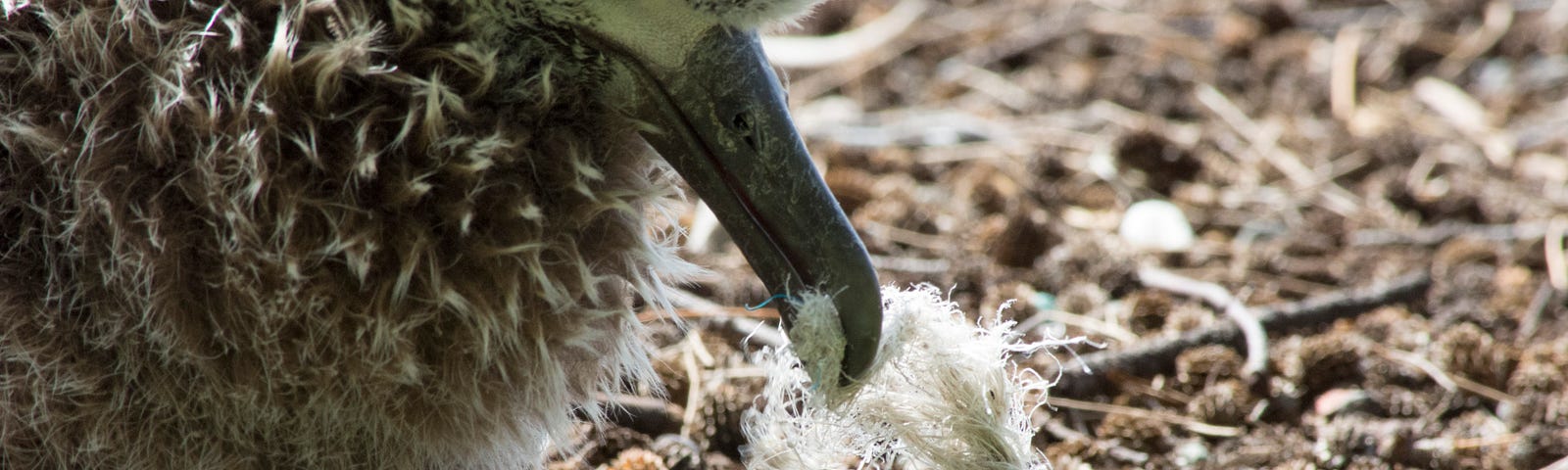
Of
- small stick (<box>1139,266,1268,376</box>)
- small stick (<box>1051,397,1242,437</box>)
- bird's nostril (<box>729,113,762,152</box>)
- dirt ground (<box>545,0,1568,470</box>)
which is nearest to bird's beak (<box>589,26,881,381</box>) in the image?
bird's nostril (<box>729,113,762,152</box>)

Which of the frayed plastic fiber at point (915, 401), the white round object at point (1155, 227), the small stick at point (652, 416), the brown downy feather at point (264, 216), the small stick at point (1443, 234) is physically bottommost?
the white round object at point (1155, 227)

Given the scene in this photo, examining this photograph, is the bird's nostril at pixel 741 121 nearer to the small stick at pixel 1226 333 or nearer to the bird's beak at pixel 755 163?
the bird's beak at pixel 755 163

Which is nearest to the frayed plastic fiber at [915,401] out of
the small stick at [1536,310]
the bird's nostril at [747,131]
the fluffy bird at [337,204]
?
the fluffy bird at [337,204]

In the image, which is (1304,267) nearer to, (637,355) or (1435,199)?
(1435,199)

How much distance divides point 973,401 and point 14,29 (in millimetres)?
1078

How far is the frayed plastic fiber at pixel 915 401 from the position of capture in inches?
63.1

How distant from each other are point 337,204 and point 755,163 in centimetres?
42

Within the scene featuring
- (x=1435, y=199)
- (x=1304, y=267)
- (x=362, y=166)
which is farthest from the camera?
(x=1435, y=199)

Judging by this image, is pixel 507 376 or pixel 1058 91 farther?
pixel 1058 91

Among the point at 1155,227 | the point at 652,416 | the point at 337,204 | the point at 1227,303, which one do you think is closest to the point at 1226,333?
the point at 1227,303

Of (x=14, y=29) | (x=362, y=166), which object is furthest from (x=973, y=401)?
Answer: (x=14, y=29)

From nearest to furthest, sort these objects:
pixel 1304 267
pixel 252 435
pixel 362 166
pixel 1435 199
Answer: pixel 362 166 → pixel 252 435 → pixel 1304 267 → pixel 1435 199

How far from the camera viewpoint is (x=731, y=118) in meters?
1.51

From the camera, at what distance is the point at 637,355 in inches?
67.6
